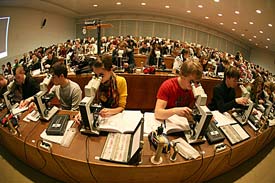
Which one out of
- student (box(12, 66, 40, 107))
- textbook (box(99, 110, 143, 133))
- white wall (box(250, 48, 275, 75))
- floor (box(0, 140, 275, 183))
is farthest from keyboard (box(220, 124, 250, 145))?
Result: student (box(12, 66, 40, 107))

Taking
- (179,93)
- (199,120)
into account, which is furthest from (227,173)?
(179,93)

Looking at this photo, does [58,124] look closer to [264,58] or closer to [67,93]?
[67,93]

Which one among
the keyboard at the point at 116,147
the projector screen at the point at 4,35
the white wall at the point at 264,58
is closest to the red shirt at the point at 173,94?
the keyboard at the point at 116,147

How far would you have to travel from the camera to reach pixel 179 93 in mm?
1662

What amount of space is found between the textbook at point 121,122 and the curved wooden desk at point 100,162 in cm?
11

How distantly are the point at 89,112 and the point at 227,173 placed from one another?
1033mm

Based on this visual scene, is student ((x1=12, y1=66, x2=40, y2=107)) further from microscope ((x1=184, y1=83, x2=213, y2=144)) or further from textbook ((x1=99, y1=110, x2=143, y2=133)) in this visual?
microscope ((x1=184, y1=83, x2=213, y2=144))

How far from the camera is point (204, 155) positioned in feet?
3.87

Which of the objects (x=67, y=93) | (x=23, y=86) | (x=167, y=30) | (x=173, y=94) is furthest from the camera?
(x=167, y=30)

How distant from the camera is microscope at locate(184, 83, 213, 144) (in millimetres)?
1223

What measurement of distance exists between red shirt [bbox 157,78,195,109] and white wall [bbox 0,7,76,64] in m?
2.05

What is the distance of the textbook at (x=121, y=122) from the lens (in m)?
1.37

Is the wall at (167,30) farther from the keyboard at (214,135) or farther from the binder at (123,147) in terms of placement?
the binder at (123,147)

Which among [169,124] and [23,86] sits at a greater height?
[23,86]
